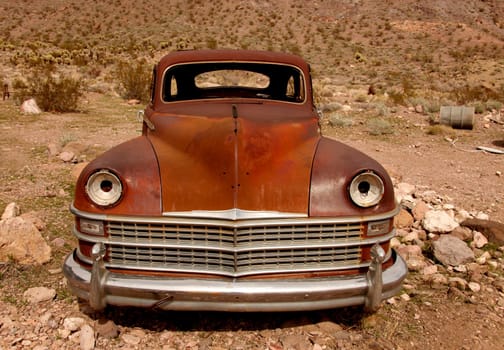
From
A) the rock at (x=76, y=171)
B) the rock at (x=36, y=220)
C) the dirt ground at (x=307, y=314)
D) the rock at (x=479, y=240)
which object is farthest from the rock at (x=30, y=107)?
the rock at (x=479, y=240)

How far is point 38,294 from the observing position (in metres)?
3.46

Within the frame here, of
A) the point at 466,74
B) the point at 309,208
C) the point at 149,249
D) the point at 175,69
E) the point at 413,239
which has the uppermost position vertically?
the point at 175,69

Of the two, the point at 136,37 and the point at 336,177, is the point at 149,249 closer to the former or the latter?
the point at 336,177

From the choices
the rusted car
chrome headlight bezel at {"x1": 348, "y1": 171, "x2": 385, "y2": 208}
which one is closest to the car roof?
the rusted car

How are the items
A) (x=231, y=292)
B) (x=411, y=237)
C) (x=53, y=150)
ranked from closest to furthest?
(x=231, y=292) → (x=411, y=237) → (x=53, y=150)

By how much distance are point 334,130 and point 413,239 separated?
6113 mm

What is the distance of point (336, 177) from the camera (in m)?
2.99

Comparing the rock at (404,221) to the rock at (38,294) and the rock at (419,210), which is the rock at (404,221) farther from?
the rock at (38,294)

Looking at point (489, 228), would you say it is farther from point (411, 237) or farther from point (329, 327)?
point (329, 327)

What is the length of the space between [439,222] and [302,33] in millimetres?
36360

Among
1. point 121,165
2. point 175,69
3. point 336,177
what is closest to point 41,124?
point 175,69

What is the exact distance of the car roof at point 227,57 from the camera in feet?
14.3

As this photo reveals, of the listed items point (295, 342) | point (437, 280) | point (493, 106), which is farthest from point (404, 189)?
point (493, 106)

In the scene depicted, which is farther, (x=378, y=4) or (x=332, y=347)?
(x=378, y=4)
